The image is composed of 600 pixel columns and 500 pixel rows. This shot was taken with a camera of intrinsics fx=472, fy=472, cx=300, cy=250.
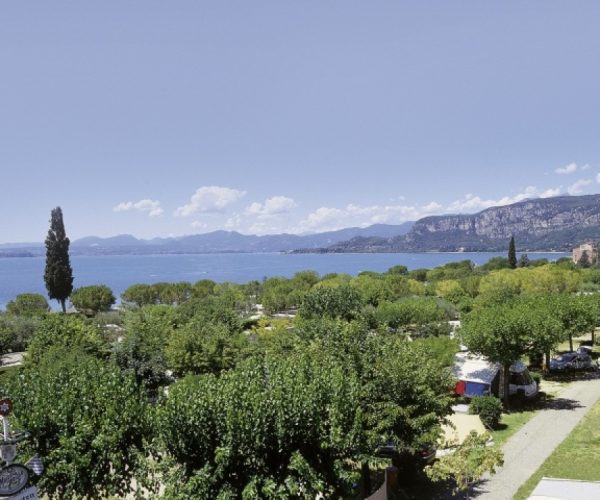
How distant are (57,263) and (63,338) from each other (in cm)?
3437

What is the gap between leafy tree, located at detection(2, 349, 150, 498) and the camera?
10141 millimetres

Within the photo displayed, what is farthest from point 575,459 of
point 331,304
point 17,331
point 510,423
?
point 17,331

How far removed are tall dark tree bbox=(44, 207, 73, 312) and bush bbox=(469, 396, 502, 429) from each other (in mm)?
49953

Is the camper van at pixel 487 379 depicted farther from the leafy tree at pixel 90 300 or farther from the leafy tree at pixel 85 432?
the leafy tree at pixel 90 300

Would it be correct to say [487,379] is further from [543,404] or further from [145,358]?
[145,358]

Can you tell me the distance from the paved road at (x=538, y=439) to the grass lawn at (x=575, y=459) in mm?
225

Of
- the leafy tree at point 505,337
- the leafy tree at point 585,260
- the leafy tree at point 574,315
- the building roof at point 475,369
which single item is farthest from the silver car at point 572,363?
the leafy tree at point 585,260

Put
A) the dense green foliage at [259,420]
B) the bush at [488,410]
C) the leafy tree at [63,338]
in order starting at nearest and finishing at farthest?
the dense green foliage at [259,420] → the bush at [488,410] → the leafy tree at [63,338]

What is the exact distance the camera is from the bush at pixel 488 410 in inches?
766

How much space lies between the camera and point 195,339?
76.6 feet

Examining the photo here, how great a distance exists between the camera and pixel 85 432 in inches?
404

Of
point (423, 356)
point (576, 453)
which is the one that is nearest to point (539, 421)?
point (576, 453)

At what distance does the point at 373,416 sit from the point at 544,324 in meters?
13.5

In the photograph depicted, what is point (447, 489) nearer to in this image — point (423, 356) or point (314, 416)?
point (423, 356)
